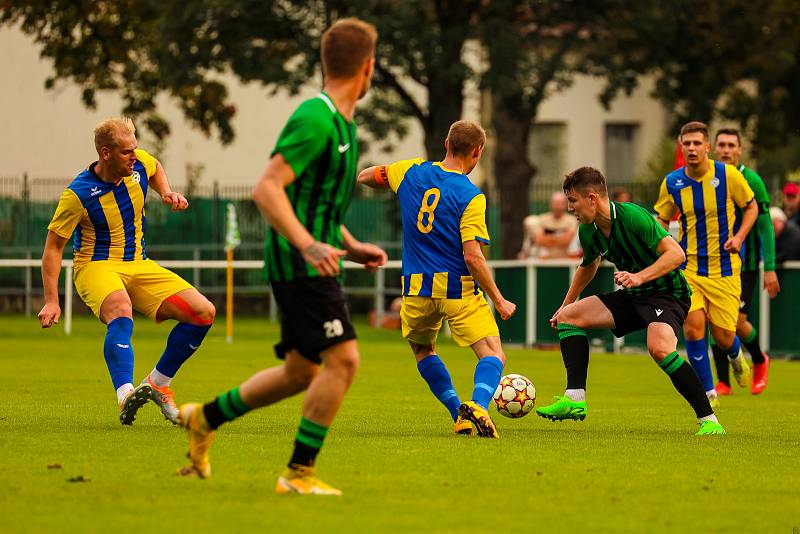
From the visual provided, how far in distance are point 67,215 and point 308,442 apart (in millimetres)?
3809

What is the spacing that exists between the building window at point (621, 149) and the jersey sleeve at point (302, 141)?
42880mm

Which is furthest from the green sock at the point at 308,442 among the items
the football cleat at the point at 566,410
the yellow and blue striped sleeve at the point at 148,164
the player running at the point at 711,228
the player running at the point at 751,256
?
the player running at the point at 751,256

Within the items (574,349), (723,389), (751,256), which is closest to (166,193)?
(574,349)

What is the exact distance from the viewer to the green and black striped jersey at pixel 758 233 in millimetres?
12922

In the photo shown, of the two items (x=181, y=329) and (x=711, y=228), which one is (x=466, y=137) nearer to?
(x=181, y=329)

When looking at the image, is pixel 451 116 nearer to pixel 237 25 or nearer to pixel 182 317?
pixel 237 25

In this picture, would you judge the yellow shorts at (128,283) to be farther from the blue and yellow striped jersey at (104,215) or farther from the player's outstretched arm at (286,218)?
the player's outstretched arm at (286,218)

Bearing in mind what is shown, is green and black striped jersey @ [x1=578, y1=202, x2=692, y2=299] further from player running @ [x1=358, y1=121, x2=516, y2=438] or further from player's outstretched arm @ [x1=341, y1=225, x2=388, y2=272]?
player's outstretched arm @ [x1=341, y1=225, x2=388, y2=272]

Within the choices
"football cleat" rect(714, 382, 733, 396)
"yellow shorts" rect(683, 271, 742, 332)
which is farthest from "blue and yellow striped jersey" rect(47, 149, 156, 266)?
"football cleat" rect(714, 382, 733, 396)

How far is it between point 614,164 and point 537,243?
26986 mm

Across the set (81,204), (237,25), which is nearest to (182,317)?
(81,204)

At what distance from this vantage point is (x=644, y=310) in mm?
9945

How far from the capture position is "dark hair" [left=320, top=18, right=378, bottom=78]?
6.66m

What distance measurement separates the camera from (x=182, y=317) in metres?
10.1
